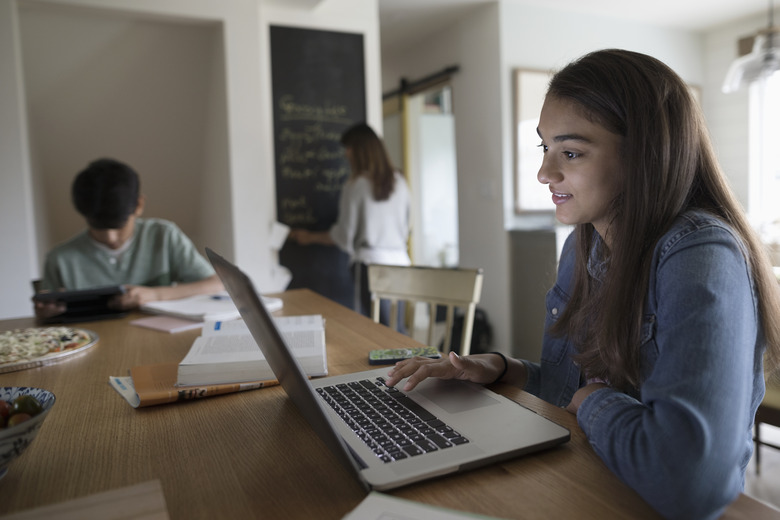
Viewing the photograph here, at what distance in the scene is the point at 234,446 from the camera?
0.73 metres

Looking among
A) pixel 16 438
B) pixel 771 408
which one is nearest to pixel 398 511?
pixel 16 438

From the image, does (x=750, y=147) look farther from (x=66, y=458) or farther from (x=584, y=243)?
(x=66, y=458)

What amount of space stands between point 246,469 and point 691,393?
50cm

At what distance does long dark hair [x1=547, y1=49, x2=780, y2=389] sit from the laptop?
0.60ft

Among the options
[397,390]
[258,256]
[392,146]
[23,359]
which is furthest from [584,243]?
[392,146]

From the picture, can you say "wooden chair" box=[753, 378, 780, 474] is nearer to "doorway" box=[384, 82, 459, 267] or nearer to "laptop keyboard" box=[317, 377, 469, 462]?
"laptop keyboard" box=[317, 377, 469, 462]

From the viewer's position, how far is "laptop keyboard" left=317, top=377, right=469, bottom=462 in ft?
2.17

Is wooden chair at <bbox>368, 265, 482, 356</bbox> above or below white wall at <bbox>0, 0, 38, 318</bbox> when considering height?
below

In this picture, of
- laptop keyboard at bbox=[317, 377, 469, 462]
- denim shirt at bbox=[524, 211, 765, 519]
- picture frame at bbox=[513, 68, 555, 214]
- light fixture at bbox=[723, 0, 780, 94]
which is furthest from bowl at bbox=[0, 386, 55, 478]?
picture frame at bbox=[513, 68, 555, 214]

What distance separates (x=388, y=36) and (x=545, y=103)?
12.8ft

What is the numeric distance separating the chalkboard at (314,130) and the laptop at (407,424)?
234 centimetres

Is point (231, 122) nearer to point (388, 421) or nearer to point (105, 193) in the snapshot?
point (105, 193)

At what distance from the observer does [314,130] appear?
317 centimetres

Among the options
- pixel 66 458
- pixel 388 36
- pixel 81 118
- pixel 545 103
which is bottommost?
pixel 66 458
